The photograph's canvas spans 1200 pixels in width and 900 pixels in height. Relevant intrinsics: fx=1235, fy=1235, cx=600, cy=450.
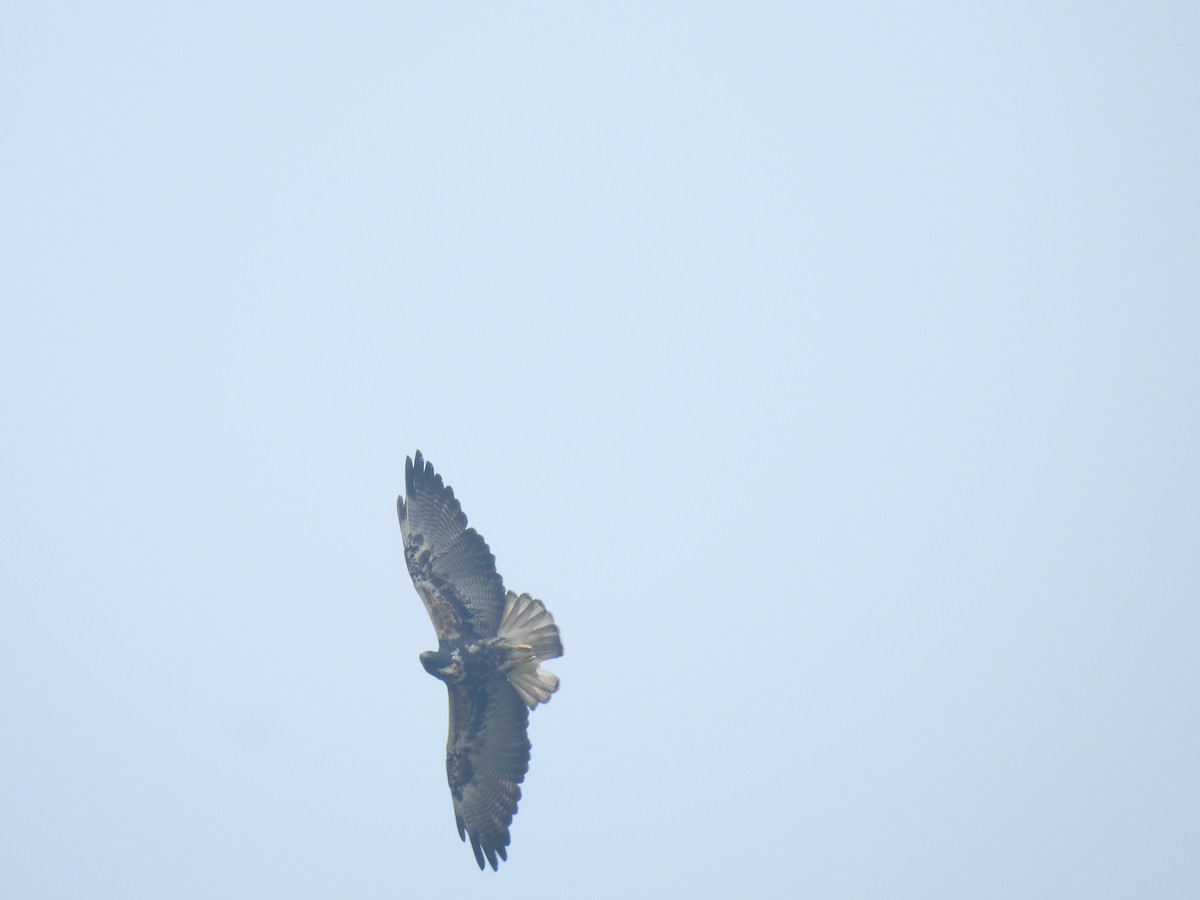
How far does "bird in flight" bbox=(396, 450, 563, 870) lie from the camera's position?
1388cm

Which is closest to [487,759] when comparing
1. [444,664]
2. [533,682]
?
[533,682]

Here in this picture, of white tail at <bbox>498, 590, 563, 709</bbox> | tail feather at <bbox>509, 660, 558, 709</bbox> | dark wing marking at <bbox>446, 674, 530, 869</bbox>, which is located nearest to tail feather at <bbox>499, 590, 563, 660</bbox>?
white tail at <bbox>498, 590, 563, 709</bbox>

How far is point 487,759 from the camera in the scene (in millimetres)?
14289

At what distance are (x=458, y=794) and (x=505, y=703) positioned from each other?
1313 millimetres

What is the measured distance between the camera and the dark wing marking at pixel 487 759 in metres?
14.1

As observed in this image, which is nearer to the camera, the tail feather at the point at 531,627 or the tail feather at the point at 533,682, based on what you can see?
the tail feather at the point at 531,627

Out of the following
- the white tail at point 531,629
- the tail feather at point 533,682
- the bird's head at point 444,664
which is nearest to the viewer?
the bird's head at point 444,664

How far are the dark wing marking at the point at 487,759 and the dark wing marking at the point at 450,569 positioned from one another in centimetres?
67

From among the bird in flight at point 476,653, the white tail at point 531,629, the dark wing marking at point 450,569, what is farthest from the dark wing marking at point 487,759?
the dark wing marking at point 450,569

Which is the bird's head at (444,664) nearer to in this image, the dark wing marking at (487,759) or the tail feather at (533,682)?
the dark wing marking at (487,759)

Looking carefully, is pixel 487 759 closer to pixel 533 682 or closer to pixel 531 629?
pixel 533 682

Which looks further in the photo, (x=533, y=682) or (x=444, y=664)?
(x=533, y=682)

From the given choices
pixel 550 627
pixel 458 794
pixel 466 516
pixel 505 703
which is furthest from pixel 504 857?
pixel 466 516

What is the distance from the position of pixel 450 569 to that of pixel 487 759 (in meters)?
2.28
